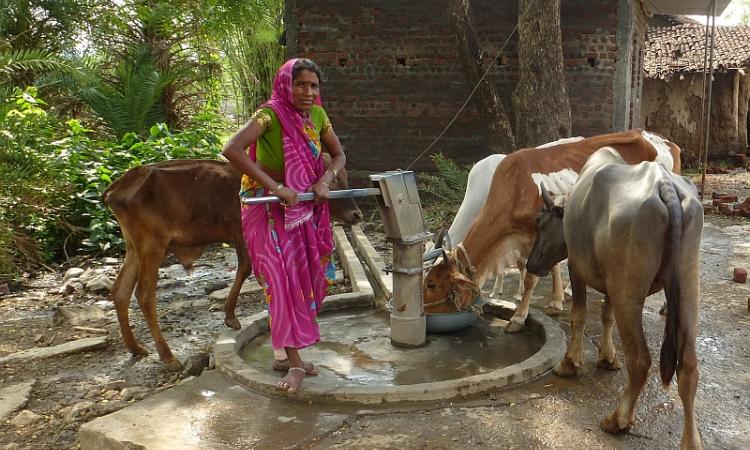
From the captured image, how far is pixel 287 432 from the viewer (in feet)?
11.0

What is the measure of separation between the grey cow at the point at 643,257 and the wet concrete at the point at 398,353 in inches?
45.5

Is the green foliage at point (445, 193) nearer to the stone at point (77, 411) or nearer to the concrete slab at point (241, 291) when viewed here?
the concrete slab at point (241, 291)

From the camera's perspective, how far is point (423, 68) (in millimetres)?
11023

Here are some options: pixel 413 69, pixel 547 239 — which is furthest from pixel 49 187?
pixel 547 239

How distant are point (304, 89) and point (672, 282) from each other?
7.29ft

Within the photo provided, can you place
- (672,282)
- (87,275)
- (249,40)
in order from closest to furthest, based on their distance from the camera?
1. (672,282)
2. (87,275)
3. (249,40)

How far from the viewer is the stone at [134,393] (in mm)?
4207

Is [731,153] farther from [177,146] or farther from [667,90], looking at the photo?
[177,146]

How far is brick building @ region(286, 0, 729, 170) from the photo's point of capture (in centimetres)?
1048

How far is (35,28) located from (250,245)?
1096 cm

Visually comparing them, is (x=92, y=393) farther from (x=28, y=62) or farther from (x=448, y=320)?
(x=28, y=62)

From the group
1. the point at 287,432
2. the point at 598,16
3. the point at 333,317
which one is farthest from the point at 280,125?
the point at 598,16

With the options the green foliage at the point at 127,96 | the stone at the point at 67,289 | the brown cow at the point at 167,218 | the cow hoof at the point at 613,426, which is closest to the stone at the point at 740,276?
the cow hoof at the point at 613,426

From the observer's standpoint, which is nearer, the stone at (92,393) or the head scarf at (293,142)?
the head scarf at (293,142)
